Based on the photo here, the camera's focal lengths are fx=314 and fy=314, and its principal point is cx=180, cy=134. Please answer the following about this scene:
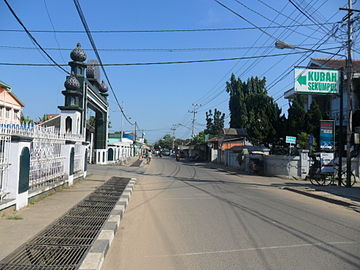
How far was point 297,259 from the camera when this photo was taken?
4648mm

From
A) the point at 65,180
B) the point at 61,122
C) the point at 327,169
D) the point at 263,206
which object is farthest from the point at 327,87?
the point at 61,122

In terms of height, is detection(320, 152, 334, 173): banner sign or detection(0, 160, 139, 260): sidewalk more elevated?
detection(320, 152, 334, 173): banner sign

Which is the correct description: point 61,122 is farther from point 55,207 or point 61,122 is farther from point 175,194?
point 55,207

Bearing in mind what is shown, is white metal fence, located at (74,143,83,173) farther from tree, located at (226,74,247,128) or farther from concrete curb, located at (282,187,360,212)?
tree, located at (226,74,247,128)

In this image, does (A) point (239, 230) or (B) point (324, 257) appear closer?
(B) point (324, 257)

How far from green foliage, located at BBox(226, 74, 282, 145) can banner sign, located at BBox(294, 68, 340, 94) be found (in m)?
9.91

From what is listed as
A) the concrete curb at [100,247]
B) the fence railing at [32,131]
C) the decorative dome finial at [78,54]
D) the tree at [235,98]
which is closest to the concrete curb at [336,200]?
the concrete curb at [100,247]

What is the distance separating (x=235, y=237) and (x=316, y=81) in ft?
39.9

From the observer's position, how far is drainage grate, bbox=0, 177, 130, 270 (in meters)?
4.25

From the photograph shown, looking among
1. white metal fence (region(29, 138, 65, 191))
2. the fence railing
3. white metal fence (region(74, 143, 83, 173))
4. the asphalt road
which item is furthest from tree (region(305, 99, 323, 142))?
white metal fence (region(29, 138, 65, 191))

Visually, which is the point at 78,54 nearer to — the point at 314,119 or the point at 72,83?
the point at 72,83

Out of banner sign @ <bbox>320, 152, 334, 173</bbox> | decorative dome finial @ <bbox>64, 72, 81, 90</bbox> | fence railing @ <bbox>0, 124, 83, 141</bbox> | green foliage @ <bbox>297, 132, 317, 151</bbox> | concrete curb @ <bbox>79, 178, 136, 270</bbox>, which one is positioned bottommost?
concrete curb @ <bbox>79, 178, 136, 270</bbox>

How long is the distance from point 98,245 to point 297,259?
3.03 meters

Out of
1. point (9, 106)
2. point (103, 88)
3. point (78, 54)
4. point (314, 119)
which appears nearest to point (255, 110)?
point (314, 119)
